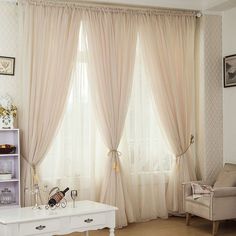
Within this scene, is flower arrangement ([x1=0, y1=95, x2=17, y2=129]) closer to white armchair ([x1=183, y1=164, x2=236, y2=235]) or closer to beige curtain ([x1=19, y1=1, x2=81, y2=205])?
beige curtain ([x1=19, y1=1, x2=81, y2=205])

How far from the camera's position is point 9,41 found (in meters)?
5.82

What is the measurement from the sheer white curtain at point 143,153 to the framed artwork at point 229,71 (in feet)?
3.81

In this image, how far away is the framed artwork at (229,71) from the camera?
6.62 m

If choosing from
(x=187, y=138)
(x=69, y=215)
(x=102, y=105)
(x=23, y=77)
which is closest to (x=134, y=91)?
(x=102, y=105)

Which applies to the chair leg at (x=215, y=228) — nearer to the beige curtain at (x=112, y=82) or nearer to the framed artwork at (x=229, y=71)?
the beige curtain at (x=112, y=82)

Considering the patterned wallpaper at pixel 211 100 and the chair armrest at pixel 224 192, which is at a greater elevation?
the patterned wallpaper at pixel 211 100

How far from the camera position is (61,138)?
238 inches

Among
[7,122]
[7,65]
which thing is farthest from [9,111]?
[7,65]

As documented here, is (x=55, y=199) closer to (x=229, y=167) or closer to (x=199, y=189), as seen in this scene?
(x=199, y=189)

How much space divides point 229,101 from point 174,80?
2.87 ft

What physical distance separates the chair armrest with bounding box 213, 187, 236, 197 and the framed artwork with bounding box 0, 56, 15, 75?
291 cm

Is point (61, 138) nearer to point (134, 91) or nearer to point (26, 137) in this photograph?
point (26, 137)

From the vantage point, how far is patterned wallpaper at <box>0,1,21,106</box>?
578cm

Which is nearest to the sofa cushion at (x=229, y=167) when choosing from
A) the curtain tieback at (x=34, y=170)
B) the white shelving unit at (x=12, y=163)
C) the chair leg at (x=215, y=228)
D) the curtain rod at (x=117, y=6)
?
the chair leg at (x=215, y=228)
